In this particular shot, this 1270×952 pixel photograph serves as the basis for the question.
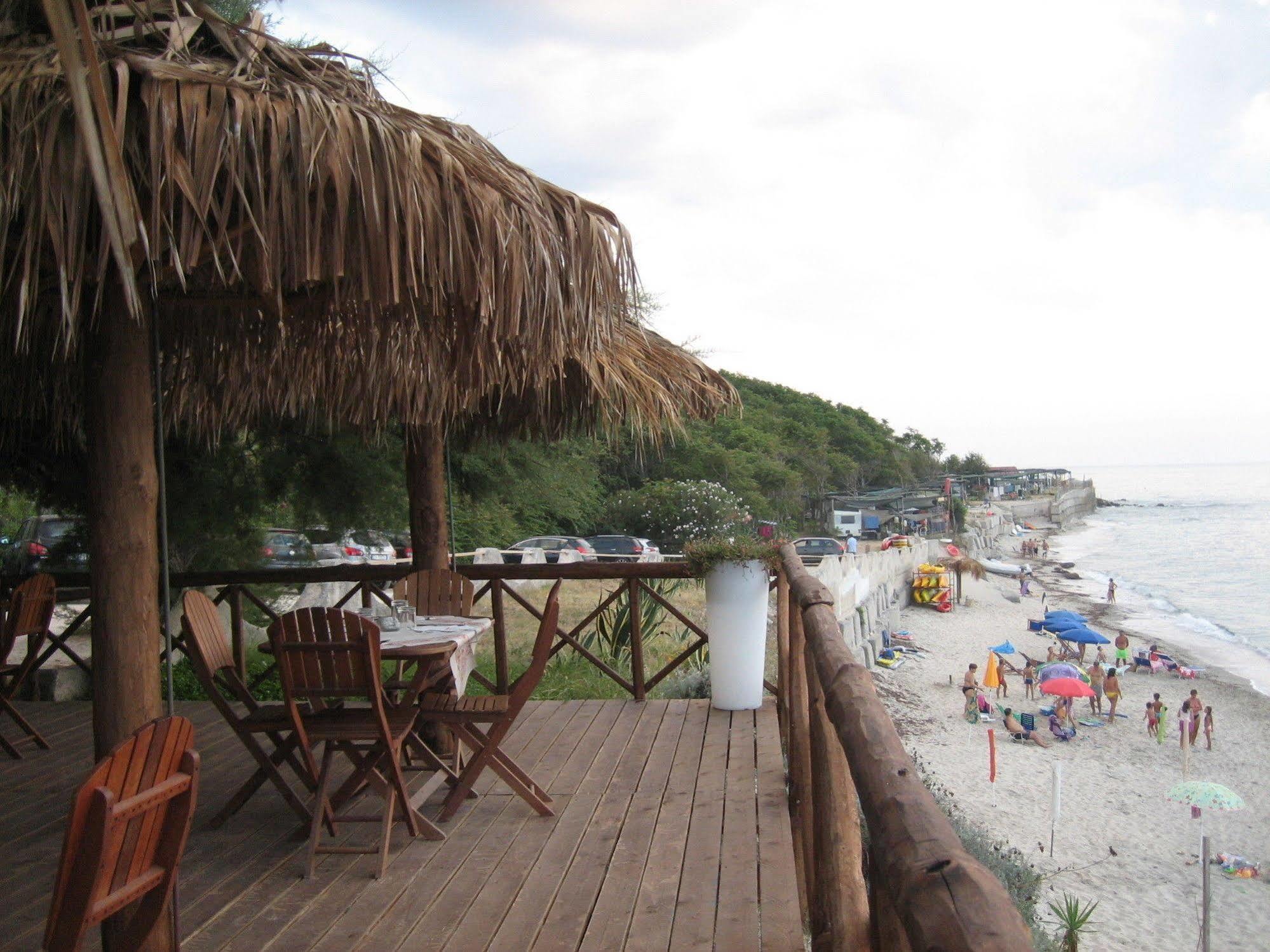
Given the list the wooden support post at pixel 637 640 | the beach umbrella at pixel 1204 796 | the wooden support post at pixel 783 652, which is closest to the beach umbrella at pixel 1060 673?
the beach umbrella at pixel 1204 796

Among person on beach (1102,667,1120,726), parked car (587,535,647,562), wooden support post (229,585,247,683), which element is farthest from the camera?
parked car (587,535,647,562)

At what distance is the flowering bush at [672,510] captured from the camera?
72.9 feet

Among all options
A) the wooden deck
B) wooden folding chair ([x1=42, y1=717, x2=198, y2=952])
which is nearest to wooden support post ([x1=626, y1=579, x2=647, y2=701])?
the wooden deck

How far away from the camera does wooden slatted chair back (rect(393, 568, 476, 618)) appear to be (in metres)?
4.86

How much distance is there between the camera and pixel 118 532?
2.63 metres

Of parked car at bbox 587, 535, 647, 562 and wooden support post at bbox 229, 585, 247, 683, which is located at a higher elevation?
wooden support post at bbox 229, 585, 247, 683

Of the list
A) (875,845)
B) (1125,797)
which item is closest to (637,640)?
(875,845)

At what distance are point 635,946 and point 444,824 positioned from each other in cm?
129

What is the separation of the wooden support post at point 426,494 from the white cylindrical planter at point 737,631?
1.50 metres

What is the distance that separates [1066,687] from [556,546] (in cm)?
1260

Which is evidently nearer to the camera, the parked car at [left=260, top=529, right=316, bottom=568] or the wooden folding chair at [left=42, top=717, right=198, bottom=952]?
the wooden folding chair at [left=42, top=717, right=198, bottom=952]

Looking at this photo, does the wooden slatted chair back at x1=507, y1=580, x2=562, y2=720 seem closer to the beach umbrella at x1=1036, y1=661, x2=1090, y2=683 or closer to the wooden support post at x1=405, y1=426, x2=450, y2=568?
the wooden support post at x1=405, y1=426, x2=450, y2=568

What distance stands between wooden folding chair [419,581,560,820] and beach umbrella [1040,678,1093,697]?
47.9 ft

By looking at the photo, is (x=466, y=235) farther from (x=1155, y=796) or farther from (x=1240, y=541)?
(x=1240, y=541)
